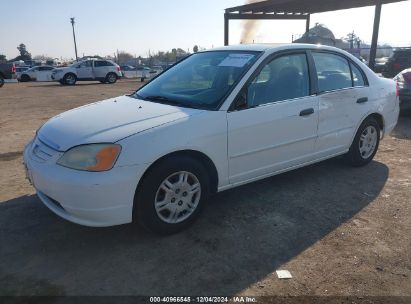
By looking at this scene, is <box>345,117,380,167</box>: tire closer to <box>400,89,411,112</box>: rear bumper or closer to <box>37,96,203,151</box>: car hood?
<box>37,96,203,151</box>: car hood

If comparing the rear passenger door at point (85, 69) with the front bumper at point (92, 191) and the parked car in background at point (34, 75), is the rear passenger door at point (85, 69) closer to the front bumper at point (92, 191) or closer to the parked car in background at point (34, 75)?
the parked car in background at point (34, 75)

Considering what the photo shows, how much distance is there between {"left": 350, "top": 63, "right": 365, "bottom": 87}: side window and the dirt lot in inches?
51.9

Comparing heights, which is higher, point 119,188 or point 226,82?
A: point 226,82

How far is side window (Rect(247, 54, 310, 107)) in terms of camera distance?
378 cm

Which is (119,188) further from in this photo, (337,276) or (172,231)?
(337,276)

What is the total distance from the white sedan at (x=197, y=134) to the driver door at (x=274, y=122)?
0.01 meters

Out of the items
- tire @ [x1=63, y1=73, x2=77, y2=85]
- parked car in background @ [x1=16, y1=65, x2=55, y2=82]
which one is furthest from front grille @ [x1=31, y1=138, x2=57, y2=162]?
parked car in background @ [x1=16, y1=65, x2=55, y2=82]

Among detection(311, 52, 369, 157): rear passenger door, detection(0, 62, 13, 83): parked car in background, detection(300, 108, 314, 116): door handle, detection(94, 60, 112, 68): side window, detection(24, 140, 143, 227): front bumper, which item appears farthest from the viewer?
detection(94, 60, 112, 68): side window

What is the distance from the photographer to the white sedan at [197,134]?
2.99m

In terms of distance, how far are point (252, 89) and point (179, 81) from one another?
929 mm

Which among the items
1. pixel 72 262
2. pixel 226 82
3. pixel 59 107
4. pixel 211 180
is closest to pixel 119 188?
pixel 72 262

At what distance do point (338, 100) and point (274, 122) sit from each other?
46.1 inches

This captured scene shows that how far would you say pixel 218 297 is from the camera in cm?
259

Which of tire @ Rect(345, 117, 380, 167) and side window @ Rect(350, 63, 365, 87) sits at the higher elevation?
side window @ Rect(350, 63, 365, 87)
